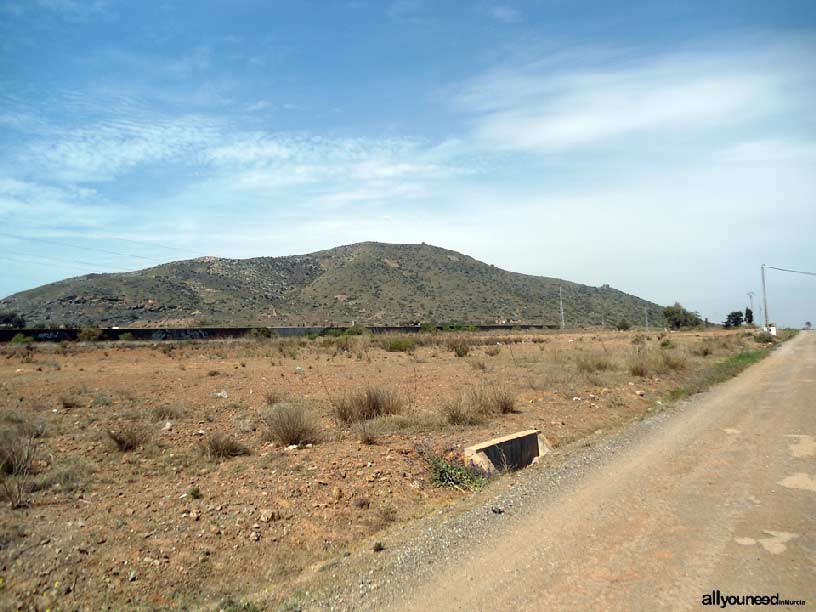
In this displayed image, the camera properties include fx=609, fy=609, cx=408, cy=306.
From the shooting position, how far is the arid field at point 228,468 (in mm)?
6902

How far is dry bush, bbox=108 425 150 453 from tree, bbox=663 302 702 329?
120 m

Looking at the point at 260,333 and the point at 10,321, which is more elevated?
the point at 10,321

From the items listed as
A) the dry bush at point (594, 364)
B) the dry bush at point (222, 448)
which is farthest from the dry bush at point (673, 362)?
the dry bush at point (222, 448)

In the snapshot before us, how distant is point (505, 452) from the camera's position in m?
11.3

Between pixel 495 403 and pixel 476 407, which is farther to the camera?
pixel 495 403

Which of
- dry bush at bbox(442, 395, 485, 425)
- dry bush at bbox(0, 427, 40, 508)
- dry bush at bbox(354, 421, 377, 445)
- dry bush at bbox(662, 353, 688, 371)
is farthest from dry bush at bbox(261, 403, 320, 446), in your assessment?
dry bush at bbox(662, 353, 688, 371)

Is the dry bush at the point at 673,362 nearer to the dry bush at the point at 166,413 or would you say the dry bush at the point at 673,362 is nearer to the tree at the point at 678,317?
the dry bush at the point at 166,413

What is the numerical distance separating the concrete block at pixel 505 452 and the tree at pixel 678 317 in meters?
→ 117

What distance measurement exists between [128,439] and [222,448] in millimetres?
2157

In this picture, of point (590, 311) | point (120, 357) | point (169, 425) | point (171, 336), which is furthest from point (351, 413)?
point (590, 311)

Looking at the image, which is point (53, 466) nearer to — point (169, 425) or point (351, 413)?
point (169, 425)

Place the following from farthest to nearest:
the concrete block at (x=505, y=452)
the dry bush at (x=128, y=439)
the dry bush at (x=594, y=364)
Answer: the dry bush at (x=594, y=364), the dry bush at (x=128, y=439), the concrete block at (x=505, y=452)

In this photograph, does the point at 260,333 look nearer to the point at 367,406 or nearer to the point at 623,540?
the point at 367,406

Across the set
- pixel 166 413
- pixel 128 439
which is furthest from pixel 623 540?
pixel 166 413
